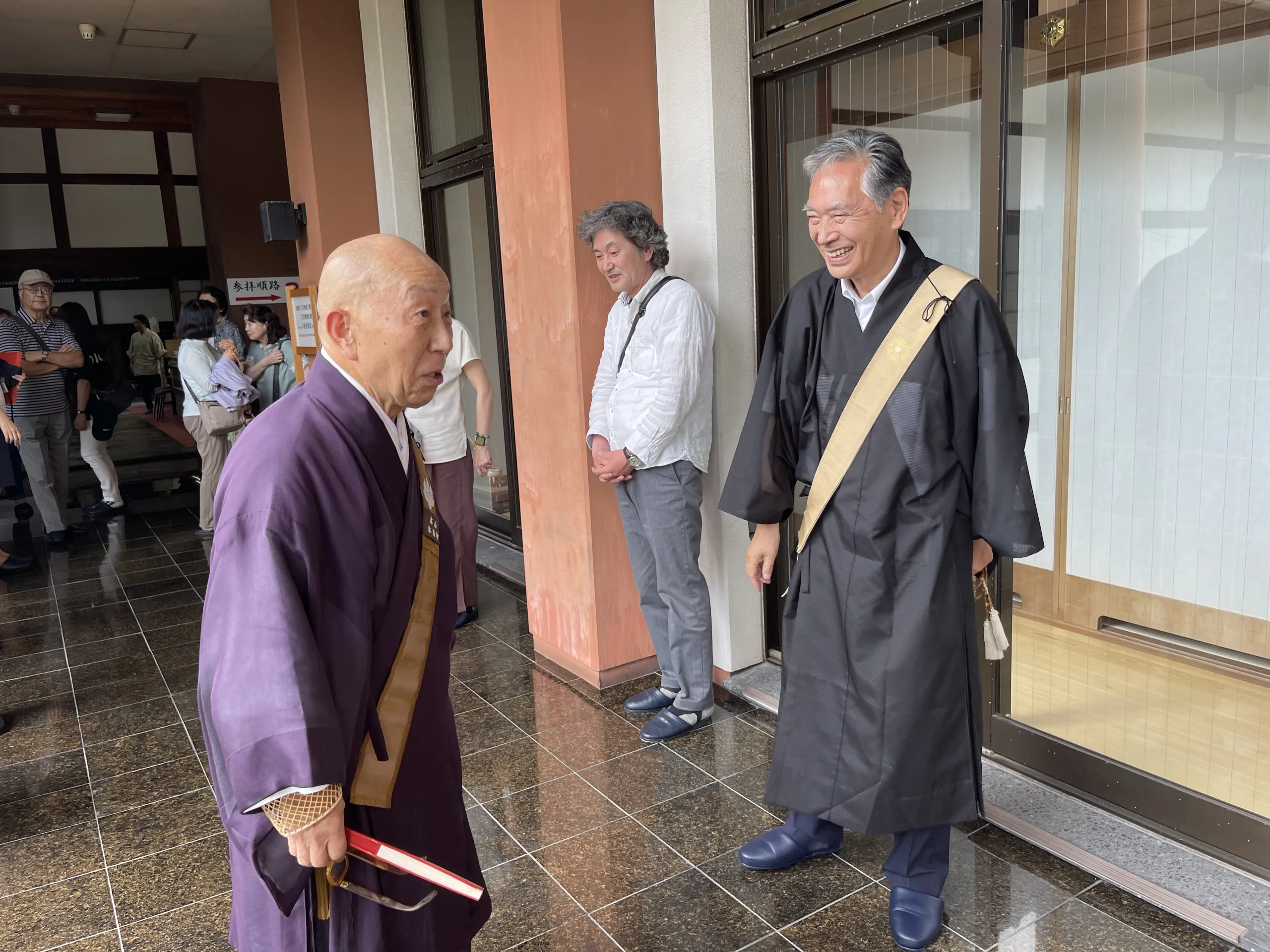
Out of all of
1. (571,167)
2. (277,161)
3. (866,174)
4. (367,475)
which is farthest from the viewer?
(277,161)

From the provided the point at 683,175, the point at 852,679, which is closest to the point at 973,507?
the point at 852,679

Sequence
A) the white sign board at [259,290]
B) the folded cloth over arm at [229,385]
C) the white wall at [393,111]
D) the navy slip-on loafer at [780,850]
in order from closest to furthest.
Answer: the navy slip-on loafer at [780,850], the white wall at [393,111], the folded cloth over arm at [229,385], the white sign board at [259,290]

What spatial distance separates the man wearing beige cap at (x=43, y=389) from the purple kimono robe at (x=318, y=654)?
537 cm

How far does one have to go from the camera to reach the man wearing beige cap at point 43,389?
5691 mm

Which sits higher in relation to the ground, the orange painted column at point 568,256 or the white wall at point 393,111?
the white wall at point 393,111

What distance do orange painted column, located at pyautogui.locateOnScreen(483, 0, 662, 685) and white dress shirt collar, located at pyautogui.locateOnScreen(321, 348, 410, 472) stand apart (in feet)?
5.93

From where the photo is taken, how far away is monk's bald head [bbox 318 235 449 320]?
1301mm

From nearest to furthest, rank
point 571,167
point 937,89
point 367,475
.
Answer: point 367,475, point 937,89, point 571,167

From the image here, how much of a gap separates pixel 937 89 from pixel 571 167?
1158mm

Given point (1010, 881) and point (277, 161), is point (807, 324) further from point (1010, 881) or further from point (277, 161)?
point (277, 161)

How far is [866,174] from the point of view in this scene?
1.88 m

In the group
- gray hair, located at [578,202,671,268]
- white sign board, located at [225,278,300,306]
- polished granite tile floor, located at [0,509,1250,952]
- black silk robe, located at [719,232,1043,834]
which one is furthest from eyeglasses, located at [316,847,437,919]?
white sign board, located at [225,278,300,306]

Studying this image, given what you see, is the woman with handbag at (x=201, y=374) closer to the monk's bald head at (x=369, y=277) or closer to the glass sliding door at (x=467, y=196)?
the glass sliding door at (x=467, y=196)

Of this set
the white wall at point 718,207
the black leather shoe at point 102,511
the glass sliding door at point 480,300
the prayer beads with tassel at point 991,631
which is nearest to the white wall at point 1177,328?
the prayer beads with tassel at point 991,631
